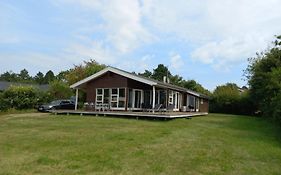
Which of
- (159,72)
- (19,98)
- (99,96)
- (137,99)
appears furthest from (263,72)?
(159,72)

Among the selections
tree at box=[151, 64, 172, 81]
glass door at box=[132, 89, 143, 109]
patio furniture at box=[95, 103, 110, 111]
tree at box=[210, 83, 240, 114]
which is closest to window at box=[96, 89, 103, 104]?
patio furniture at box=[95, 103, 110, 111]

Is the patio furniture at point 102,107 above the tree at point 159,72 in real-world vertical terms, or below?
below

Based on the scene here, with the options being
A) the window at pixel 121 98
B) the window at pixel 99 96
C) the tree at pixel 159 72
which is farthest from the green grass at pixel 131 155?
the tree at pixel 159 72

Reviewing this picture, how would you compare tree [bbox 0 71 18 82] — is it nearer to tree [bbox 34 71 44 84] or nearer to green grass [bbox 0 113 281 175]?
tree [bbox 34 71 44 84]

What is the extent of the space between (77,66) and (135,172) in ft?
134

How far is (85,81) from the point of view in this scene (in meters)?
29.5

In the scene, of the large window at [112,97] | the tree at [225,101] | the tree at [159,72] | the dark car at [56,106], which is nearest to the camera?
the large window at [112,97]

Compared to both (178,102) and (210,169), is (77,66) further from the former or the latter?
(210,169)

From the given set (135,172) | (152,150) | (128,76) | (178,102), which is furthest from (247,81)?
(135,172)

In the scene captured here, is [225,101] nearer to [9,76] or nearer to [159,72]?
[159,72]

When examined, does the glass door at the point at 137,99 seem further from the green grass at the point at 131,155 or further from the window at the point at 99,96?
the green grass at the point at 131,155

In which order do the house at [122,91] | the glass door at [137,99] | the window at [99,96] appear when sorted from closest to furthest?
the house at [122,91]
the glass door at [137,99]
the window at [99,96]

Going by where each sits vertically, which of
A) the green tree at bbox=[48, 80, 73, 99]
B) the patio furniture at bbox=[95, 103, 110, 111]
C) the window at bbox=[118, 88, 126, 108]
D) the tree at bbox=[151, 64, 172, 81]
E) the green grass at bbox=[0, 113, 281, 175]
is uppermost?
the tree at bbox=[151, 64, 172, 81]

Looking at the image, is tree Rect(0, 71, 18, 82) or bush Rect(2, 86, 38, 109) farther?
tree Rect(0, 71, 18, 82)
